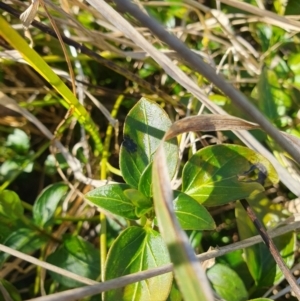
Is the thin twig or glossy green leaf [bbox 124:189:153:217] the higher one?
the thin twig

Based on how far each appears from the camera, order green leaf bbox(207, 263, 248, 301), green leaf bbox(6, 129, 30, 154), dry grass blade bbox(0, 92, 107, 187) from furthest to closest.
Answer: green leaf bbox(6, 129, 30, 154) → dry grass blade bbox(0, 92, 107, 187) → green leaf bbox(207, 263, 248, 301)

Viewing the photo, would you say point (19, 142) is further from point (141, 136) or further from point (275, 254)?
point (275, 254)

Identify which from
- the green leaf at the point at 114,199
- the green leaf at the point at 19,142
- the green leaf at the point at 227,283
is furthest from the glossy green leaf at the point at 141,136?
the green leaf at the point at 19,142

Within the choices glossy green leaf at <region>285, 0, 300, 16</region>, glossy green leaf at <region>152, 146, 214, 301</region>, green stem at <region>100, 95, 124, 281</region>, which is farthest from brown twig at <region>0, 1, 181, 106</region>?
glossy green leaf at <region>152, 146, 214, 301</region>

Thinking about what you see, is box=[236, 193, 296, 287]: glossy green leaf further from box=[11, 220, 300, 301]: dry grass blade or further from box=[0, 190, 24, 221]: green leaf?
box=[0, 190, 24, 221]: green leaf

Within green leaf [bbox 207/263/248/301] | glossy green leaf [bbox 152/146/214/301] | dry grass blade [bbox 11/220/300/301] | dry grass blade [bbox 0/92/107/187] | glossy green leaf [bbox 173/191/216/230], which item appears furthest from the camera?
dry grass blade [bbox 0/92/107/187]

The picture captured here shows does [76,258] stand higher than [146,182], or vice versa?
[146,182]

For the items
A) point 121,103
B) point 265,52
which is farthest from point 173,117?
point 265,52

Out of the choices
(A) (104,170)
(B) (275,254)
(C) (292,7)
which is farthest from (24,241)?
(C) (292,7)
